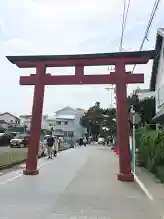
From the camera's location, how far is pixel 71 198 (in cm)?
1226

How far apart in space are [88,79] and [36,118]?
9.69 ft

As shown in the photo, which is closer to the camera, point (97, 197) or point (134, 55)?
point (97, 197)

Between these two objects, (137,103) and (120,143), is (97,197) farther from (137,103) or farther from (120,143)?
(137,103)

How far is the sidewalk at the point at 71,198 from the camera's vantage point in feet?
32.5

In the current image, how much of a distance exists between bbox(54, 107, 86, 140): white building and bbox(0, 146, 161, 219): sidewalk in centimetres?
8806

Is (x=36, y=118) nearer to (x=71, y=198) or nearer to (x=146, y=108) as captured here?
(x=71, y=198)

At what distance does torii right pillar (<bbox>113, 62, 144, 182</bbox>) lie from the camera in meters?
17.8

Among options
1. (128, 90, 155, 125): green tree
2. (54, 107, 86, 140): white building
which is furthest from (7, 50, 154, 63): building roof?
(54, 107, 86, 140): white building

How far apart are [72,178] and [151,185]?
3.35 metres

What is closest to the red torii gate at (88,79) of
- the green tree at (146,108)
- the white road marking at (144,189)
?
the white road marking at (144,189)

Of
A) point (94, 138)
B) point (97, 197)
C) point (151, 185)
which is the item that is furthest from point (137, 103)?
point (94, 138)

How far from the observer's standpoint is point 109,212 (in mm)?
10180

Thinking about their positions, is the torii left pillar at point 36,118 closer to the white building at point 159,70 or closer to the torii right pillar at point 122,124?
the torii right pillar at point 122,124

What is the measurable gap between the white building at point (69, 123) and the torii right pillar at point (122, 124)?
86207 mm
